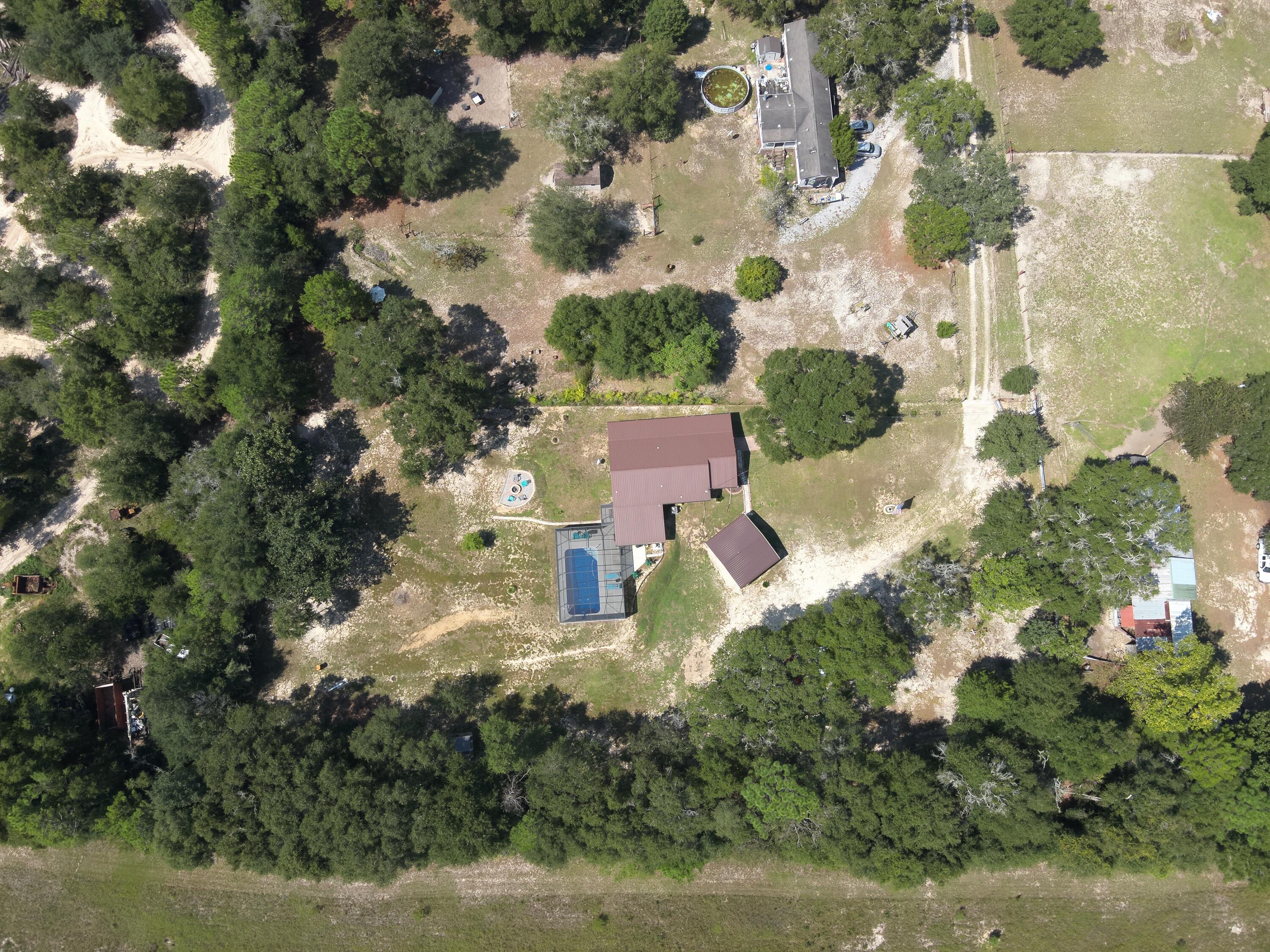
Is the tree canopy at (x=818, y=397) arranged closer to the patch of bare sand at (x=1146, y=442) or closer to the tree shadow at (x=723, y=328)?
the tree shadow at (x=723, y=328)

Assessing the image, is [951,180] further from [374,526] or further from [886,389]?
[374,526]

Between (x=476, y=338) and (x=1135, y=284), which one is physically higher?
(x=1135, y=284)

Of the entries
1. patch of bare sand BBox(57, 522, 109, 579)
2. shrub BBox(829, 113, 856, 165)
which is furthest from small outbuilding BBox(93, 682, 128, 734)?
shrub BBox(829, 113, 856, 165)

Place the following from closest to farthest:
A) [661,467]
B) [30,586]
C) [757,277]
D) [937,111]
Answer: [937,111], [661,467], [757,277], [30,586]

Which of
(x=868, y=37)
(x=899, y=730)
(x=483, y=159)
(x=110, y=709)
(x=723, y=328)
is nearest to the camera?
(x=868, y=37)

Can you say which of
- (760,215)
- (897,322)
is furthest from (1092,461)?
(760,215)

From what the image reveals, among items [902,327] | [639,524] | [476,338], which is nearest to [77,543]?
[476,338]
